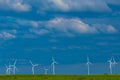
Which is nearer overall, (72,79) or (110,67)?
(72,79)

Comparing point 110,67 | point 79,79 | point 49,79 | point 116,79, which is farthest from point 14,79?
point 110,67

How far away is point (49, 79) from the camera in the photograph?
64875mm

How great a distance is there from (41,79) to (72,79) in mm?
4717

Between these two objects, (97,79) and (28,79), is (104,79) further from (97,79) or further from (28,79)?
(28,79)

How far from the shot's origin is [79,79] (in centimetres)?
6512

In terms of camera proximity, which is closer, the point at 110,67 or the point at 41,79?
the point at 41,79

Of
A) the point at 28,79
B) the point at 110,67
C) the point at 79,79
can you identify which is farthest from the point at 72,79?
the point at 110,67

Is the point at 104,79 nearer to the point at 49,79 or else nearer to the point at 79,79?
the point at 79,79

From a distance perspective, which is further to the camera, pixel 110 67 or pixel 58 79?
pixel 110 67

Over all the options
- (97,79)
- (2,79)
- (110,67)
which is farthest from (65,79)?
(110,67)

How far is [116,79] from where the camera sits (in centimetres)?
6362

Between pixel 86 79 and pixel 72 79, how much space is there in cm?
246

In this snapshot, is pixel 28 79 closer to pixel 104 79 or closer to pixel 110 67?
pixel 104 79

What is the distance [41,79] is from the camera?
64188 mm
